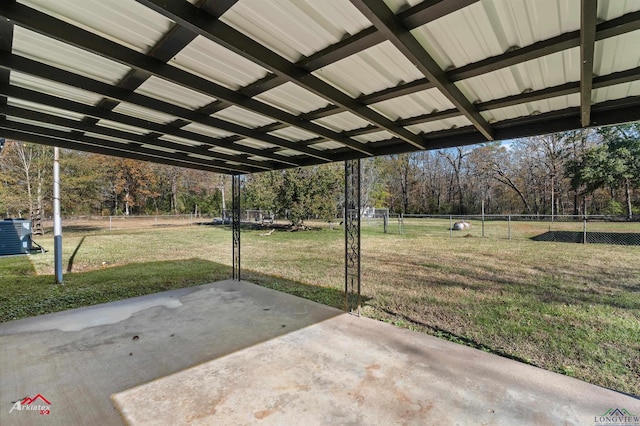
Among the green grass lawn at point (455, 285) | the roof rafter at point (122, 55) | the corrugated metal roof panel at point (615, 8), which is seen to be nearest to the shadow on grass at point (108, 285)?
the green grass lawn at point (455, 285)

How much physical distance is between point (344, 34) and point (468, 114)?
1.29 metres

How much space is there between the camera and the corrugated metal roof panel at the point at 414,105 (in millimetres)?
2346

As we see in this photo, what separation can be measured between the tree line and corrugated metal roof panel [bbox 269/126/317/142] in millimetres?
7818

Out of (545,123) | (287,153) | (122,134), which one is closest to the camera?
(545,123)

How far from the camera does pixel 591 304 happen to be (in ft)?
14.6

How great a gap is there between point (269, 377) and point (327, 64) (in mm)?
2422

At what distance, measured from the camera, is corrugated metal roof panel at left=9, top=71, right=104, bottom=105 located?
2.12 meters

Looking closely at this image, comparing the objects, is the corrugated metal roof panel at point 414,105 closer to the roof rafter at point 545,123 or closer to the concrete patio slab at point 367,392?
the roof rafter at point 545,123

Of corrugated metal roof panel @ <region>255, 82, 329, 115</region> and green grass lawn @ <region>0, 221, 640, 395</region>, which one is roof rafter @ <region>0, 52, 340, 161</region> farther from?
green grass lawn @ <region>0, 221, 640, 395</region>

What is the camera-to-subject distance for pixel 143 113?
2.85m

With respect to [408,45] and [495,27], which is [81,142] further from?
[495,27]

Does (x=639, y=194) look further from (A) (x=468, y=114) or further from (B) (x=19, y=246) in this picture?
(B) (x=19, y=246)

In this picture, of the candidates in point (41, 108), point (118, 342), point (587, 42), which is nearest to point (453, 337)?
point (587, 42)

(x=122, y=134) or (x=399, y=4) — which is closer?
(x=399, y=4)
